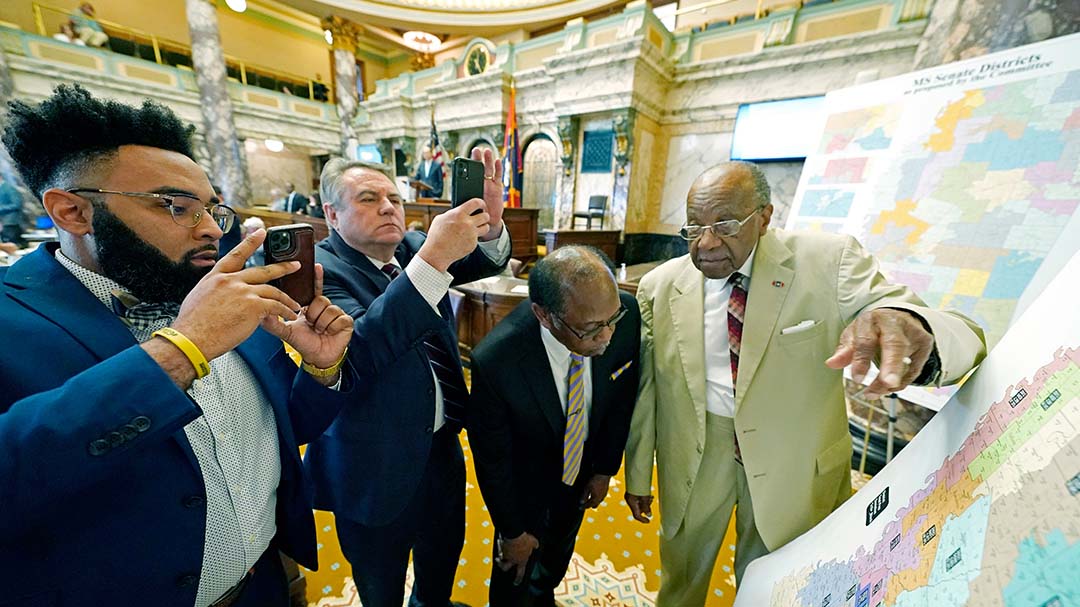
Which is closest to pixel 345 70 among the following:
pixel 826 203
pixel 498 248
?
pixel 498 248

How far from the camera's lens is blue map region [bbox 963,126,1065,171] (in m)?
1.70

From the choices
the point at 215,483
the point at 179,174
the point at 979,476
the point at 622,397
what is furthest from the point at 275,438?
the point at 979,476

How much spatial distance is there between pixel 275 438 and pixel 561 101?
884cm

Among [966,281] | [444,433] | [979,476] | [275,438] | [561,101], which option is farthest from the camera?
[561,101]

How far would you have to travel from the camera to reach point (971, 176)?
191 cm

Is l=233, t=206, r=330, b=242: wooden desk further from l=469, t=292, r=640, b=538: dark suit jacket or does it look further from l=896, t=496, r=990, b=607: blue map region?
l=896, t=496, r=990, b=607: blue map region

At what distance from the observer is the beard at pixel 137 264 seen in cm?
82

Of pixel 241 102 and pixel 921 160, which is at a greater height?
pixel 241 102

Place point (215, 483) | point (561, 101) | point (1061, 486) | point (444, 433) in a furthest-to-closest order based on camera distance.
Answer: point (561, 101) < point (444, 433) < point (215, 483) < point (1061, 486)

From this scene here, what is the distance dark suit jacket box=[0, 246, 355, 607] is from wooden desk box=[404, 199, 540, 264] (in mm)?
5759

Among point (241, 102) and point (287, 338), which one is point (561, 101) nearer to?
point (287, 338)

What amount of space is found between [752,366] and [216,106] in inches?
606

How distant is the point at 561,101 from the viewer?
8.32 metres

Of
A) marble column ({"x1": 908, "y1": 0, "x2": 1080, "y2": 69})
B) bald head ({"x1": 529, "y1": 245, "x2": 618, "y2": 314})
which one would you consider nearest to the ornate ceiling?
marble column ({"x1": 908, "y1": 0, "x2": 1080, "y2": 69})
